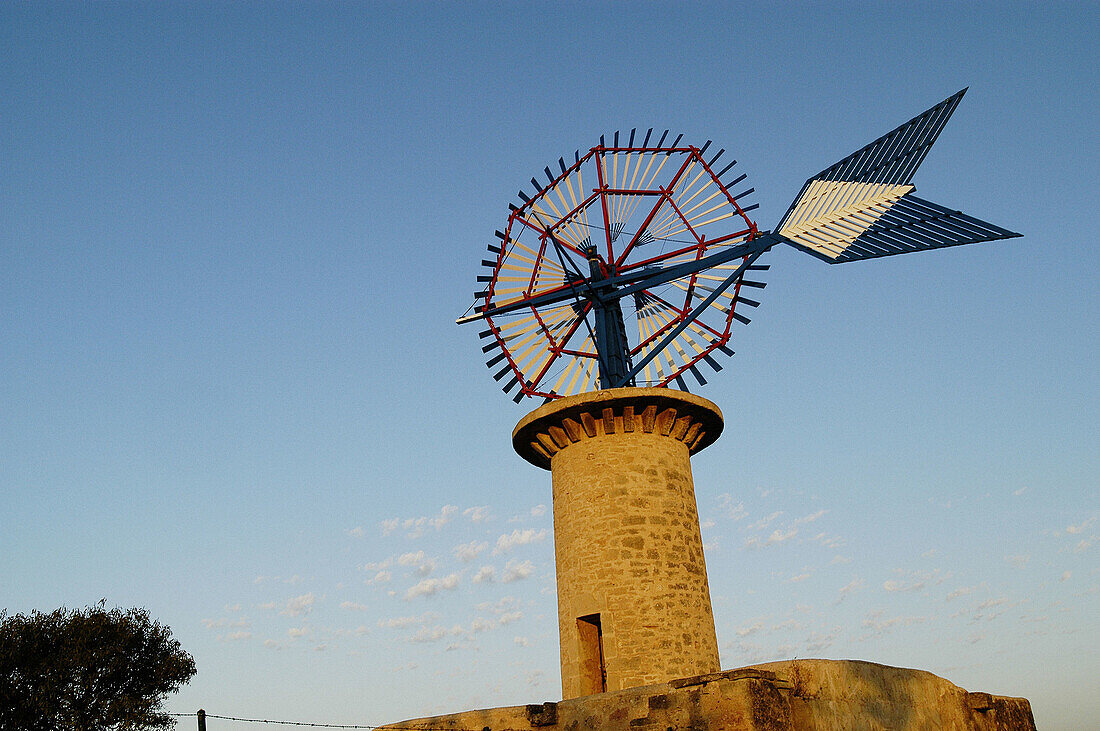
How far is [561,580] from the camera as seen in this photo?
14352 millimetres

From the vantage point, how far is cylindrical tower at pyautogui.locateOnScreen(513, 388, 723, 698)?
1304cm

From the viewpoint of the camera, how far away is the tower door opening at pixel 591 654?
43.4 ft

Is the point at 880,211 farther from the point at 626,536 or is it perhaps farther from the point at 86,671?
the point at 86,671

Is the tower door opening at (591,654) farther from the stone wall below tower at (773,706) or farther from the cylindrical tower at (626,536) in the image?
the stone wall below tower at (773,706)

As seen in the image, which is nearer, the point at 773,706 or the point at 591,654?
the point at 773,706

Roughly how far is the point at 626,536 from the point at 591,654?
1988 mm

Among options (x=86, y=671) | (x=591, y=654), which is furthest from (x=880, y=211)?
(x=86, y=671)

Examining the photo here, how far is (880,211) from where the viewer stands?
47.8ft

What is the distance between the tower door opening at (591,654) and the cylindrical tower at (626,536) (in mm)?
16

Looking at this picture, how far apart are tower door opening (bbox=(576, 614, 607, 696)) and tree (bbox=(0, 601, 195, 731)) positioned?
10.9m

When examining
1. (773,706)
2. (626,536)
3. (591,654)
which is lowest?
A: (773,706)

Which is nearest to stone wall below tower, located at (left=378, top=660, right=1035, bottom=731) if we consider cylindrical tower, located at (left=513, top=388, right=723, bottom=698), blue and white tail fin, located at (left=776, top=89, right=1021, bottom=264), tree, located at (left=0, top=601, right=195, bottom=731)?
cylindrical tower, located at (left=513, top=388, right=723, bottom=698)

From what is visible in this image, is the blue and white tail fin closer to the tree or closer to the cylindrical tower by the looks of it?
the cylindrical tower

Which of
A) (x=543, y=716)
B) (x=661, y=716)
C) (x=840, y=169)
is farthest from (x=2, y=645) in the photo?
(x=840, y=169)
